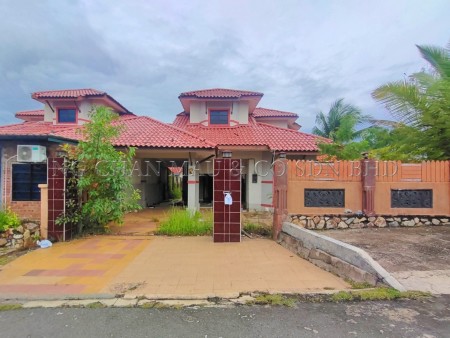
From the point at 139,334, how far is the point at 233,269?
2.34 metres

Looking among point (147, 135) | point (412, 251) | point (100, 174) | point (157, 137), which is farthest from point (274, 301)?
point (147, 135)

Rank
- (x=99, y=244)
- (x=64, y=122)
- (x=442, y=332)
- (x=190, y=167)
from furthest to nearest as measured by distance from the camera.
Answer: (x=64, y=122)
(x=190, y=167)
(x=99, y=244)
(x=442, y=332)

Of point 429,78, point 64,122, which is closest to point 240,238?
point 429,78

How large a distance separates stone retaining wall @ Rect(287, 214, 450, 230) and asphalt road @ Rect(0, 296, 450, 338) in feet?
11.7

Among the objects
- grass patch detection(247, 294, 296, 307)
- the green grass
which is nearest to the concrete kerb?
grass patch detection(247, 294, 296, 307)

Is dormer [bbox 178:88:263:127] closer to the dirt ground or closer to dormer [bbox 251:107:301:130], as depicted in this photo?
dormer [bbox 251:107:301:130]

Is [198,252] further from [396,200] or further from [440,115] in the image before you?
[440,115]

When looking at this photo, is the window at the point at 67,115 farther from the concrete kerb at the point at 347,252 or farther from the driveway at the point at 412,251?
the driveway at the point at 412,251

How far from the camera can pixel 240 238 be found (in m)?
7.22

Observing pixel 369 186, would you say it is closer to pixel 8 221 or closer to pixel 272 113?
pixel 8 221

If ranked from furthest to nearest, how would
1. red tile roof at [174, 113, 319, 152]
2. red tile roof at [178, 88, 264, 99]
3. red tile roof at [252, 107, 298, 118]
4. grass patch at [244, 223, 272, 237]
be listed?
red tile roof at [252, 107, 298, 118] < red tile roof at [178, 88, 264, 99] < red tile roof at [174, 113, 319, 152] < grass patch at [244, 223, 272, 237]

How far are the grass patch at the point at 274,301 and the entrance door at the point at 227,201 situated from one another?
3321 millimetres

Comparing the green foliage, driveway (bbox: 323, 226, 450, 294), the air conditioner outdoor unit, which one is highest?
the air conditioner outdoor unit

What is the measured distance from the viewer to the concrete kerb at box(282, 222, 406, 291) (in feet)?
13.4
